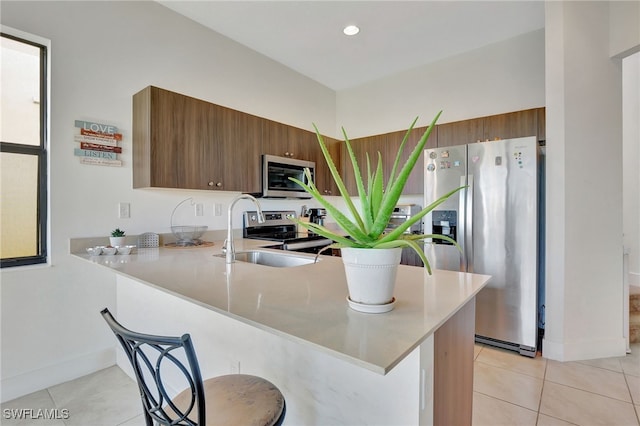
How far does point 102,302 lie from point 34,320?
39 cm

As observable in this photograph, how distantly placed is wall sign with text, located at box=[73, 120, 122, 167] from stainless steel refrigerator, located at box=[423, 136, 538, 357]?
2808 millimetres

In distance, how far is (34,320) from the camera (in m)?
2.04

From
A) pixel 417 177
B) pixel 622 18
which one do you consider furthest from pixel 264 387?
pixel 622 18

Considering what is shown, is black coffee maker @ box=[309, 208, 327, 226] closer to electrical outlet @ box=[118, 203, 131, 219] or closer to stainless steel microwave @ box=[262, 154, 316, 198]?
stainless steel microwave @ box=[262, 154, 316, 198]

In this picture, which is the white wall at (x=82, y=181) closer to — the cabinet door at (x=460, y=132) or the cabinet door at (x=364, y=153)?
the cabinet door at (x=364, y=153)

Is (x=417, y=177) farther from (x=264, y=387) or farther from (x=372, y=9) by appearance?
(x=264, y=387)

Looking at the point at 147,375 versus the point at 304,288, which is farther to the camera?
the point at 147,375

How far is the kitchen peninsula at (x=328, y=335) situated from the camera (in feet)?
2.60

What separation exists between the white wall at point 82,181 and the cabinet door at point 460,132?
2598 mm

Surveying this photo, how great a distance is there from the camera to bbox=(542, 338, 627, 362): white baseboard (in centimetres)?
238

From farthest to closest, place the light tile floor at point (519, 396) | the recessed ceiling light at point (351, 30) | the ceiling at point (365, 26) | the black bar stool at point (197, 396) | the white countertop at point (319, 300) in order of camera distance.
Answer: the recessed ceiling light at point (351, 30), the ceiling at point (365, 26), the light tile floor at point (519, 396), the black bar stool at point (197, 396), the white countertop at point (319, 300)

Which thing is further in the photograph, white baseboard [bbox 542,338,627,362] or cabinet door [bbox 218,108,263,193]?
cabinet door [bbox 218,108,263,193]

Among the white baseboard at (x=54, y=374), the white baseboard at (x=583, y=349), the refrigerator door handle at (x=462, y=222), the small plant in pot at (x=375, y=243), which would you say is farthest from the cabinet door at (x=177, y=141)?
the white baseboard at (x=583, y=349)

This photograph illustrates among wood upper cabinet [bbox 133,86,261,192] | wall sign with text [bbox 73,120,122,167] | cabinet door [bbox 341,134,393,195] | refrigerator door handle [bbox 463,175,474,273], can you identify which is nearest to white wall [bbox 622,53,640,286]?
refrigerator door handle [bbox 463,175,474,273]
